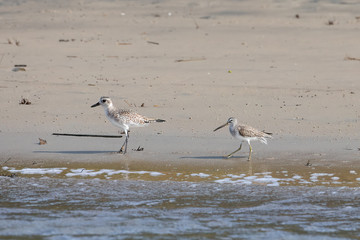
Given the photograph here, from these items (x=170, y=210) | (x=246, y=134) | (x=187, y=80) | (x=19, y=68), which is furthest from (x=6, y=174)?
(x=19, y=68)

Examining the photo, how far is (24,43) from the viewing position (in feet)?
61.4

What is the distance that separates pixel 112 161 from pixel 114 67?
242 inches

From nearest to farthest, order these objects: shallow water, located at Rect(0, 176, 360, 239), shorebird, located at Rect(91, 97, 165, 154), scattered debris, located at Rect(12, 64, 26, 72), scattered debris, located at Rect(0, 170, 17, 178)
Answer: shallow water, located at Rect(0, 176, 360, 239), scattered debris, located at Rect(0, 170, 17, 178), shorebird, located at Rect(91, 97, 165, 154), scattered debris, located at Rect(12, 64, 26, 72)

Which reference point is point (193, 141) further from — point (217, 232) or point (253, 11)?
point (253, 11)

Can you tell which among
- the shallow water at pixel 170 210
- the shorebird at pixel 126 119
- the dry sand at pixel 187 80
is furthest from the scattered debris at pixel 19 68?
the shallow water at pixel 170 210

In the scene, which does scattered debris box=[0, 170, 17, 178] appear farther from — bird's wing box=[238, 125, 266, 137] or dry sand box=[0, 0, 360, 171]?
bird's wing box=[238, 125, 266, 137]

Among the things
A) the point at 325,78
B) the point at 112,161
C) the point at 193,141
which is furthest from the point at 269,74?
the point at 112,161

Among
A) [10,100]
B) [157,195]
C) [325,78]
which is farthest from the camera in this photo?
[325,78]

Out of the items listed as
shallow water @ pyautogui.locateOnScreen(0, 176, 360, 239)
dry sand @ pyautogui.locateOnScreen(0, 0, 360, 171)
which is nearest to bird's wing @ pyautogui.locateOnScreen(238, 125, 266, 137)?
dry sand @ pyautogui.locateOnScreen(0, 0, 360, 171)

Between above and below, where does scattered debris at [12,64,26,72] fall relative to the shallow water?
above

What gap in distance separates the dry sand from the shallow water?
101cm

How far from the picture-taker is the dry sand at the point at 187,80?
10.8 meters

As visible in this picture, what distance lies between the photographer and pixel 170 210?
26.9ft

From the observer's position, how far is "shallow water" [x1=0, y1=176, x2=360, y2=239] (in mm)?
7582
